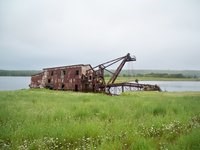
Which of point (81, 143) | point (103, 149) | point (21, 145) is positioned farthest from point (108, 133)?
point (21, 145)

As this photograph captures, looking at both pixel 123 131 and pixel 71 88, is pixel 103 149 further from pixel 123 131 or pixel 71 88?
pixel 71 88

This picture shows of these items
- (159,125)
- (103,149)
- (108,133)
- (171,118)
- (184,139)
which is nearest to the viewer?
(103,149)

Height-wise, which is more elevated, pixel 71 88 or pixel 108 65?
pixel 108 65

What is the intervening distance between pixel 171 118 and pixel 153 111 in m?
2.41

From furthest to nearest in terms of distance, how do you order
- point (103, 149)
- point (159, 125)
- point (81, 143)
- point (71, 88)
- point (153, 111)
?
point (71, 88) < point (153, 111) < point (159, 125) < point (81, 143) < point (103, 149)

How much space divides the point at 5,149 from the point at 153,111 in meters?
7.44

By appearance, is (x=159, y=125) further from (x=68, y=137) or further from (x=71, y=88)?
(x=71, y=88)

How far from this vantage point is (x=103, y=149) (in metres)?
6.25

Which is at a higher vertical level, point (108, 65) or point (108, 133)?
point (108, 65)

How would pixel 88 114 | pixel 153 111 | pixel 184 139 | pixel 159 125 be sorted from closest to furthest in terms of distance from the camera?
pixel 184 139 < pixel 159 125 < pixel 88 114 < pixel 153 111

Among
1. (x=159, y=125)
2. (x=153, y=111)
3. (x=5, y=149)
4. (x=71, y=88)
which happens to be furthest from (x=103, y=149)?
(x=71, y=88)

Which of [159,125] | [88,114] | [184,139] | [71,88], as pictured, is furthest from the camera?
[71,88]

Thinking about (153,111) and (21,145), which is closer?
(21,145)

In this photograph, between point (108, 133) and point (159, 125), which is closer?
point (108, 133)
